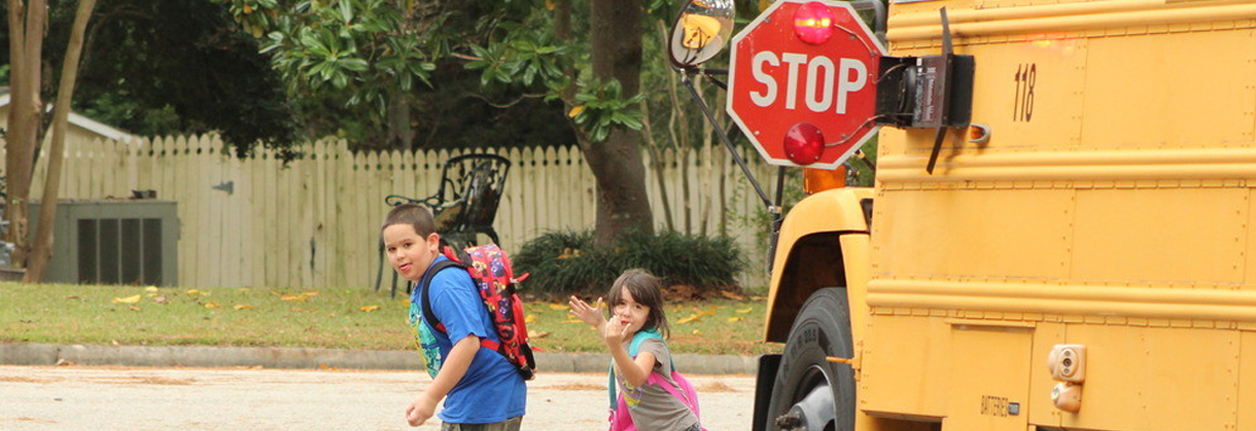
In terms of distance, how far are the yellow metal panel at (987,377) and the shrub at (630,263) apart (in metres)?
12.6

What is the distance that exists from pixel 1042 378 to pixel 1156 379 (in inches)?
12.7

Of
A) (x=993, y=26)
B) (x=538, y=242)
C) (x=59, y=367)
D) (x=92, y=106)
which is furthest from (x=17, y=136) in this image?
(x=92, y=106)

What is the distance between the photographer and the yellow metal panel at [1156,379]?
13.5ft

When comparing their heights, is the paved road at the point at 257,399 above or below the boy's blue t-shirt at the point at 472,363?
below

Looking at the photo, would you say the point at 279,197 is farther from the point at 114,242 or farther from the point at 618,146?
the point at 618,146

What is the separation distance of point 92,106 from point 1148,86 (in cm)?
3881

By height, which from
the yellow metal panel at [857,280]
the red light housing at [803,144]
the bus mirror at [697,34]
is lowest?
the yellow metal panel at [857,280]

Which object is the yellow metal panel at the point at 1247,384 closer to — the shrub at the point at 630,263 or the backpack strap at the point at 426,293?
the backpack strap at the point at 426,293

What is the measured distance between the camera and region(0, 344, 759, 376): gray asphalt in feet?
38.9

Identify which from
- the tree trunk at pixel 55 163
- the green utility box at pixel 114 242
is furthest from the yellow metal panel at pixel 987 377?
the green utility box at pixel 114 242

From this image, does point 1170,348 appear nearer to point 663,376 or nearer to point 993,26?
point 993,26

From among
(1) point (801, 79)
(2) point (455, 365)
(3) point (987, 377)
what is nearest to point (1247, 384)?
(3) point (987, 377)

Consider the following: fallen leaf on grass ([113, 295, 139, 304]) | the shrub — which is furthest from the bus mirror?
the shrub

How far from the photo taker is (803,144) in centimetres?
516
